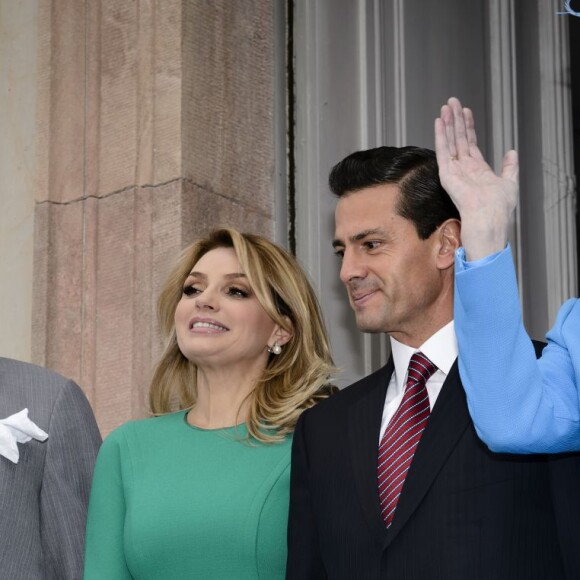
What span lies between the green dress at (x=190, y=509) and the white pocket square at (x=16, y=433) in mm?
227

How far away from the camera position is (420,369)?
2.86m

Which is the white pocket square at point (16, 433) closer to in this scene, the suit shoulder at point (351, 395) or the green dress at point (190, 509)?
the green dress at point (190, 509)

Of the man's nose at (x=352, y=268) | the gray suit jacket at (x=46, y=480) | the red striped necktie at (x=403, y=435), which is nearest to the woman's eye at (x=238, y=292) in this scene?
the gray suit jacket at (x=46, y=480)

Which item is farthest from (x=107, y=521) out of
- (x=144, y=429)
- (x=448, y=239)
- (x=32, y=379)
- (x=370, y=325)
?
(x=448, y=239)

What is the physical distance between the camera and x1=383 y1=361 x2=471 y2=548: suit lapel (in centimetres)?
261

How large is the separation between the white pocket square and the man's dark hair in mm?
905

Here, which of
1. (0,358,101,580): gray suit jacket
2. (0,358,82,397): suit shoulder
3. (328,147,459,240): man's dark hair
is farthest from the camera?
(0,358,82,397): suit shoulder

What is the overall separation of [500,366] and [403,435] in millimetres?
550

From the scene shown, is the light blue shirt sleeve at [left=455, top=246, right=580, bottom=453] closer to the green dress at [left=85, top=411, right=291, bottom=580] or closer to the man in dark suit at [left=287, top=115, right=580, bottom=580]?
the man in dark suit at [left=287, top=115, right=580, bottom=580]

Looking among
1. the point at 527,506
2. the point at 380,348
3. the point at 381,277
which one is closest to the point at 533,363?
the point at 527,506

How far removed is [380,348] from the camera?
465cm

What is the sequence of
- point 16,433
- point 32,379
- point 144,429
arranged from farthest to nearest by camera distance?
point 144,429 → point 32,379 → point 16,433

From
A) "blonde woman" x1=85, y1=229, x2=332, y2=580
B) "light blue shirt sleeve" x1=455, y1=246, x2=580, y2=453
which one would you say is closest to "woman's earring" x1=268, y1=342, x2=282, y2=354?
"blonde woman" x1=85, y1=229, x2=332, y2=580

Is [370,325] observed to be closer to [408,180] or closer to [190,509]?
[408,180]
